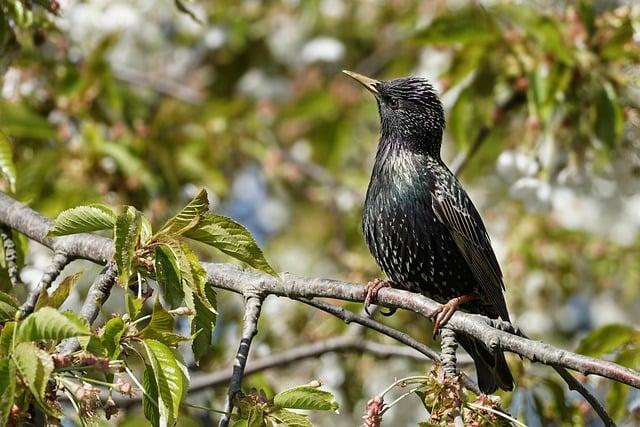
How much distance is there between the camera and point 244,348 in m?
2.71

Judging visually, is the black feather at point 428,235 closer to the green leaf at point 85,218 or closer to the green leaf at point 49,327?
the green leaf at point 85,218

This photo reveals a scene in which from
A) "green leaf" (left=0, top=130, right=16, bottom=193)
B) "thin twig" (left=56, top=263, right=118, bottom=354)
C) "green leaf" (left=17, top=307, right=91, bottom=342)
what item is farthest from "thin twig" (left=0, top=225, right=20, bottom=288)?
"green leaf" (left=17, top=307, right=91, bottom=342)

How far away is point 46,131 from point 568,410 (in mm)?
2571

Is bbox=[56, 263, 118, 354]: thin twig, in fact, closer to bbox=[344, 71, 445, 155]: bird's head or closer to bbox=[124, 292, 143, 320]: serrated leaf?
bbox=[124, 292, 143, 320]: serrated leaf

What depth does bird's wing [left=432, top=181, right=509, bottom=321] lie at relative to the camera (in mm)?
4188

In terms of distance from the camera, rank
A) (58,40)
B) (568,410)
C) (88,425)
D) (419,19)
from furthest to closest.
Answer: (419,19) < (58,40) < (568,410) < (88,425)

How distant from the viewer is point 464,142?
504 centimetres

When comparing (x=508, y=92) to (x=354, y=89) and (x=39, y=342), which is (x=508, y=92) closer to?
(x=354, y=89)

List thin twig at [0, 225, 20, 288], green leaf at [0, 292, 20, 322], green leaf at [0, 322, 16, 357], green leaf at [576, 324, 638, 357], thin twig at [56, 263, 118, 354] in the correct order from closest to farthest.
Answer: green leaf at [0, 322, 16, 357]
green leaf at [0, 292, 20, 322]
thin twig at [56, 263, 118, 354]
thin twig at [0, 225, 20, 288]
green leaf at [576, 324, 638, 357]

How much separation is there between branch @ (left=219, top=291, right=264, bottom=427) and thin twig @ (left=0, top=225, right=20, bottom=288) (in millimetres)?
782

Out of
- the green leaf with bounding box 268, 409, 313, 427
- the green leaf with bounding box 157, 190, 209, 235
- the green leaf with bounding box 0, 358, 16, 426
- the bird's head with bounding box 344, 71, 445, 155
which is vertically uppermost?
the bird's head with bounding box 344, 71, 445, 155

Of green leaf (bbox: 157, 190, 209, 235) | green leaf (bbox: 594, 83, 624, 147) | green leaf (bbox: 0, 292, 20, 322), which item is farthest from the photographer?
green leaf (bbox: 594, 83, 624, 147)

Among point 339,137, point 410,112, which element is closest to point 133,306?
point 410,112

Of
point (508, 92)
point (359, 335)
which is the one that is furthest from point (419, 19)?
point (359, 335)
